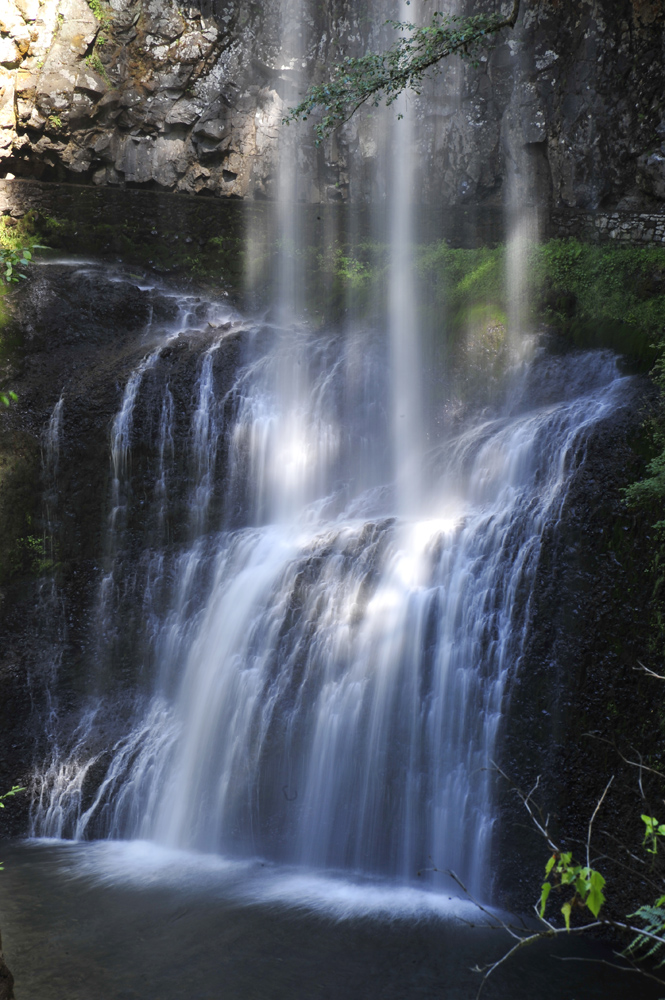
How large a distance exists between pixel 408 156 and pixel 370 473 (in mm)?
8758

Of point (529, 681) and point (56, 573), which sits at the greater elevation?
point (56, 573)

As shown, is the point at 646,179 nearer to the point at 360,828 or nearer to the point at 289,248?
the point at 289,248

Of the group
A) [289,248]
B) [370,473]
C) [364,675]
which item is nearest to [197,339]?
[370,473]

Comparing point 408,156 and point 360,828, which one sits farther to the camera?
point 408,156

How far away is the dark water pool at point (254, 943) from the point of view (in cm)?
641

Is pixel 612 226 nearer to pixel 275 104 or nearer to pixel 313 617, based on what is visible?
pixel 275 104

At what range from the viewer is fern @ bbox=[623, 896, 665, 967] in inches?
132

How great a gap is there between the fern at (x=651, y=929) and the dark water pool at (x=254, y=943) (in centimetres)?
33

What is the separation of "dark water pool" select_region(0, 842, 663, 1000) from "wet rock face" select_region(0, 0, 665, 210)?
41.9 ft

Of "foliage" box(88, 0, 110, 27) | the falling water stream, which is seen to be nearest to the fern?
the falling water stream

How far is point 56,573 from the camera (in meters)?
12.0

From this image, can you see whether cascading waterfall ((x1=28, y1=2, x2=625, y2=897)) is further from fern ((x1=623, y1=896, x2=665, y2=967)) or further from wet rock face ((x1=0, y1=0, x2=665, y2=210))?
wet rock face ((x1=0, y1=0, x2=665, y2=210))

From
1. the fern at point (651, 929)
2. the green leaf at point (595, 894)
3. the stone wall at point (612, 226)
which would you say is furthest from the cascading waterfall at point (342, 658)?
the green leaf at point (595, 894)

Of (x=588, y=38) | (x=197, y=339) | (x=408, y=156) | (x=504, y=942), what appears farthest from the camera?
(x=408, y=156)
